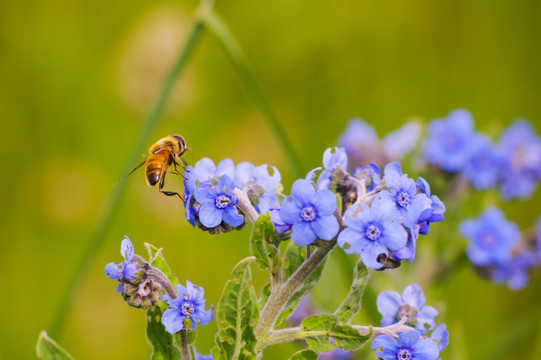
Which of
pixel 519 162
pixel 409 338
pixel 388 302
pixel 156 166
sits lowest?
pixel 409 338

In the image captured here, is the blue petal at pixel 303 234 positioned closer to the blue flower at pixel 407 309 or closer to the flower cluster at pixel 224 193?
the flower cluster at pixel 224 193

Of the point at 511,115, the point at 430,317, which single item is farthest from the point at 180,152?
the point at 511,115

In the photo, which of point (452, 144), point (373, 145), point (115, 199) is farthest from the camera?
point (373, 145)

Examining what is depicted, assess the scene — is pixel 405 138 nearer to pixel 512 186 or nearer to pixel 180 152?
pixel 512 186

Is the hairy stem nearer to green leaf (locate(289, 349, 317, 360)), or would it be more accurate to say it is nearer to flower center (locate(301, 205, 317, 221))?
green leaf (locate(289, 349, 317, 360))

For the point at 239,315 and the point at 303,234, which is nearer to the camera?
the point at 303,234

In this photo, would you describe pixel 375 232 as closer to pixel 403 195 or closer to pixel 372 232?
pixel 372 232

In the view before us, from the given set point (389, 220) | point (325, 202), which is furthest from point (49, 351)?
point (389, 220)
